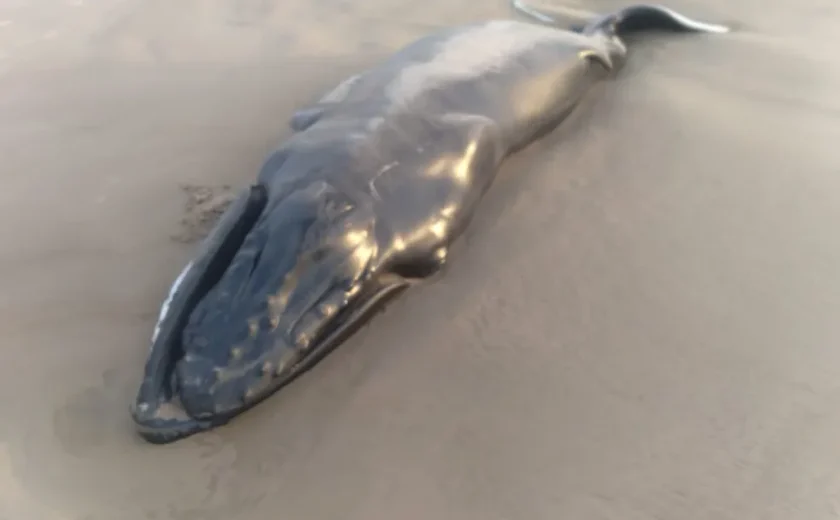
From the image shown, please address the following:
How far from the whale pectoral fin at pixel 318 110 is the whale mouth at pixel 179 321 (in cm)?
44

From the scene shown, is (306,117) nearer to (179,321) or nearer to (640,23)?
(179,321)

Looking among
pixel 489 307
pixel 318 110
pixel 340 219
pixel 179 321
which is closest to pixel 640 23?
pixel 318 110

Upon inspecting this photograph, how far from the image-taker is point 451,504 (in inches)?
70.9

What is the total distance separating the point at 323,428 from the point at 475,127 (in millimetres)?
1030

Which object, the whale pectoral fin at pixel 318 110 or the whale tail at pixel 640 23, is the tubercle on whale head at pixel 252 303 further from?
the whale tail at pixel 640 23

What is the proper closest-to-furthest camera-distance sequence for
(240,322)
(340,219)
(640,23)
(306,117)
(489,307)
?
(240,322) < (340,219) < (489,307) < (306,117) < (640,23)

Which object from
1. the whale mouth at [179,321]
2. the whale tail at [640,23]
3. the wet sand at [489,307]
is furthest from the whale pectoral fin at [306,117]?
the whale tail at [640,23]

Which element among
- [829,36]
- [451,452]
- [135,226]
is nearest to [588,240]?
[451,452]

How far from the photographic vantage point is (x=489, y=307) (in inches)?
88.3

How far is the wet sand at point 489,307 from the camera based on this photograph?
72.4 inches

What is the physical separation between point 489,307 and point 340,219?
0.46 m

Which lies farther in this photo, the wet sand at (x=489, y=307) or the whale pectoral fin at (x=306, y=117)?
the whale pectoral fin at (x=306, y=117)

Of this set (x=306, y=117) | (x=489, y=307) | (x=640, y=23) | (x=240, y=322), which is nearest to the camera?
(x=240, y=322)

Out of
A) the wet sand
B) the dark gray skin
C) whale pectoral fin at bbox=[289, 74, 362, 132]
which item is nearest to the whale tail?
the wet sand
